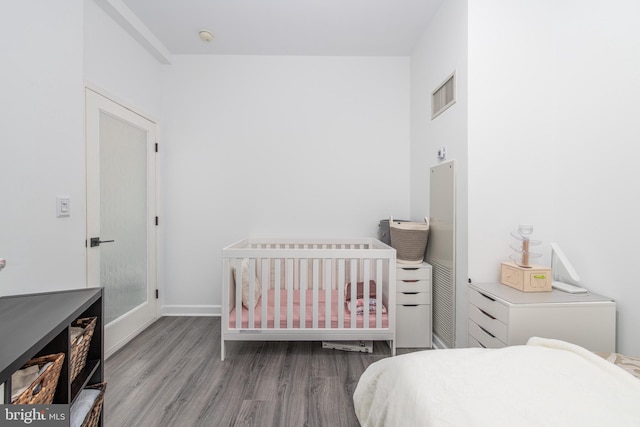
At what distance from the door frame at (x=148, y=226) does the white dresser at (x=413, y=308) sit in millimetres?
2258

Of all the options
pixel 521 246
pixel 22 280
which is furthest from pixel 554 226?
pixel 22 280

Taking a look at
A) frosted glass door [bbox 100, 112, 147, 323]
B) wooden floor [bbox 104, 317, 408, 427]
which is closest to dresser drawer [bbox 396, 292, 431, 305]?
wooden floor [bbox 104, 317, 408, 427]

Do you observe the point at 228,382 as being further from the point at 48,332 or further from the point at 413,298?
the point at 413,298

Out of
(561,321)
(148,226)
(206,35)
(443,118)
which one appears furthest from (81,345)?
(206,35)

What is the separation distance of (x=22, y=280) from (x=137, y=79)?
1.88 metres

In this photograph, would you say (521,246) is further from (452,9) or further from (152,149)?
(152,149)

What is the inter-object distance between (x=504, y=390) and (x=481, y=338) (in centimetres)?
84

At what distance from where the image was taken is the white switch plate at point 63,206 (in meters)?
1.48

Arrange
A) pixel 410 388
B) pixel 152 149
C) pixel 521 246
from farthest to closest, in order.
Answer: pixel 152 149 < pixel 521 246 < pixel 410 388

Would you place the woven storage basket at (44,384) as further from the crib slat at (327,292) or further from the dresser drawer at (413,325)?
the dresser drawer at (413,325)

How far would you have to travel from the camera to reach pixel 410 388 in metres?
0.92

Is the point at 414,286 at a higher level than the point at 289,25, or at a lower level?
lower

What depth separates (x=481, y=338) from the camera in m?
1.58

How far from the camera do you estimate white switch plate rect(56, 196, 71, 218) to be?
4.84 feet
